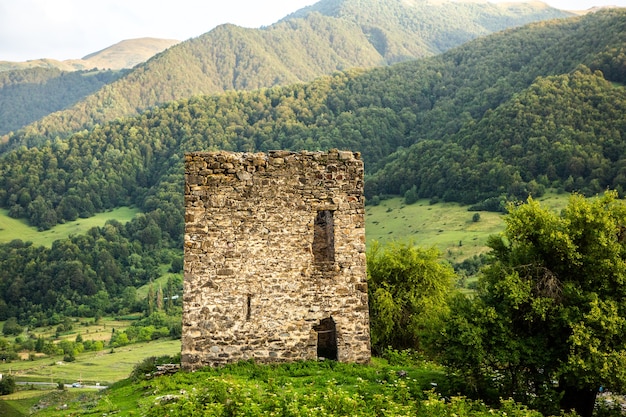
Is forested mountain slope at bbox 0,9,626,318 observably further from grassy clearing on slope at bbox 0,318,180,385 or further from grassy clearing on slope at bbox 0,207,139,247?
grassy clearing on slope at bbox 0,318,180,385

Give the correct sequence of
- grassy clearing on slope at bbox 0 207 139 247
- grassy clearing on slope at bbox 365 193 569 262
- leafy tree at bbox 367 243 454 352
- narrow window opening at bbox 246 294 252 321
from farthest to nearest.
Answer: grassy clearing on slope at bbox 0 207 139 247, grassy clearing on slope at bbox 365 193 569 262, leafy tree at bbox 367 243 454 352, narrow window opening at bbox 246 294 252 321

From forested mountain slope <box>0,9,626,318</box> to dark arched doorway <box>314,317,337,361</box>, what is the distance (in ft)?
278

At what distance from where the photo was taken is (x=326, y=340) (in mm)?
14492

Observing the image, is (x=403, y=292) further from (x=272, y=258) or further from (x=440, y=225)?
(x=440, y=225)

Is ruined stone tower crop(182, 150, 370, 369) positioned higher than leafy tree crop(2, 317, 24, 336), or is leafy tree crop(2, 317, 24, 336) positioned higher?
ruined stone tower crop(182, 150, 370, 369)

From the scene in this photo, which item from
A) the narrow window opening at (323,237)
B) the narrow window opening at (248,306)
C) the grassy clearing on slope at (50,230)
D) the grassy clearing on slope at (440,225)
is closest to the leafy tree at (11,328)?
the grassy clearing on slope at (50,230)

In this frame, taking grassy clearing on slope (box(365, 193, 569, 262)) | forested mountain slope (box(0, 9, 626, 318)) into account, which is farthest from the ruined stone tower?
forested mountain slope (box(0, 9, 626, 318))

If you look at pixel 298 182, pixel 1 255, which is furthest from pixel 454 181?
pixel 298 182

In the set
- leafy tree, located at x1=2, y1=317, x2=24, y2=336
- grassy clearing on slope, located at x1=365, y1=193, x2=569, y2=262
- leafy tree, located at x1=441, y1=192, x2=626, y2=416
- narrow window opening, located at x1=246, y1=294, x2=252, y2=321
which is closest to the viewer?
leafy tree, located at x1=441, y1=192, x2=626, y2=416

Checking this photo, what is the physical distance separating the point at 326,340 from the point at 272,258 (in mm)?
2628

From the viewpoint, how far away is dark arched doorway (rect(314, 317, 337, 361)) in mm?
14195

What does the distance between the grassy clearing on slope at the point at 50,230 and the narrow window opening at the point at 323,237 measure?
127877mm

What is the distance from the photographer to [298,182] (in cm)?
1396

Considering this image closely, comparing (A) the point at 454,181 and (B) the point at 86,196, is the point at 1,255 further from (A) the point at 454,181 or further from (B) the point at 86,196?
(A) the point at 454,181
